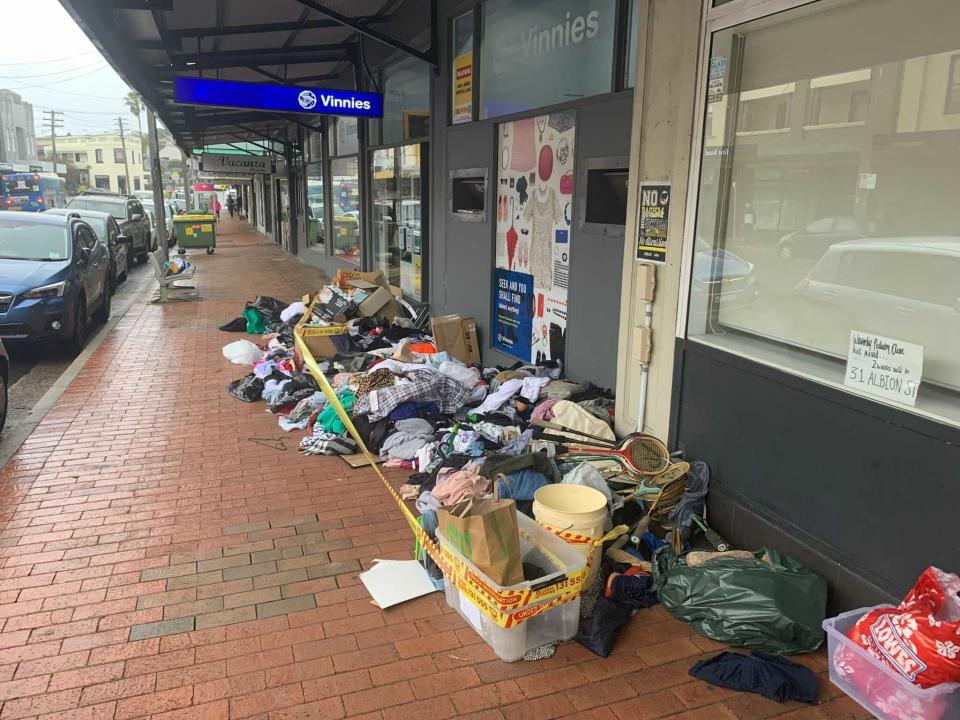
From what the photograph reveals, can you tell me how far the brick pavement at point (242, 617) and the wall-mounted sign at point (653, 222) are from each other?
2237 mm

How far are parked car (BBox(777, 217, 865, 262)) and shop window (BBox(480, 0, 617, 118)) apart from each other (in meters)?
2.48

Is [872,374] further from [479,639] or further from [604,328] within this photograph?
[604,328]

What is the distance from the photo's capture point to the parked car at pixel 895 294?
119 inches

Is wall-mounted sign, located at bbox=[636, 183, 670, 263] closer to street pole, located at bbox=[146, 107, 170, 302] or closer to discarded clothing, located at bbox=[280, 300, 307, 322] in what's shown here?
discarded clothing, located at bbox=[280, 300, 307, 322]

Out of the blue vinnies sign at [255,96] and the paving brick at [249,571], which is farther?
the blue vinnies sign at [255,96]

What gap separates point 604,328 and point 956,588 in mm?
3460

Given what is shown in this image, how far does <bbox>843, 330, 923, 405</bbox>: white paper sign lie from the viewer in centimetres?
304

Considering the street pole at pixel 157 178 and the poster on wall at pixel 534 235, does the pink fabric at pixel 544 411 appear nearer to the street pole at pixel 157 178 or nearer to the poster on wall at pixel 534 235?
the poster on wall at pixel 534 235

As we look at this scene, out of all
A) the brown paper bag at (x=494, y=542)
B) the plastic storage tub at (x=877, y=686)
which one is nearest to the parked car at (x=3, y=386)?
the brown paper bag at (x=494, y=542)

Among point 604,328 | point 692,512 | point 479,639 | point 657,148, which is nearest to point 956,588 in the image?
point 692,512

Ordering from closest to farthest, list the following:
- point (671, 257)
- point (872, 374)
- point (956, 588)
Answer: point (956, 588) → point (872, 374) → point (671, 257)

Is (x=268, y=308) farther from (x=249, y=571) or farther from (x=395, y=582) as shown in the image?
(x=395, y=582)

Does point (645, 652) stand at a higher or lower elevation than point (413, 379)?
lower

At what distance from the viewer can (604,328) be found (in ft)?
19.3
